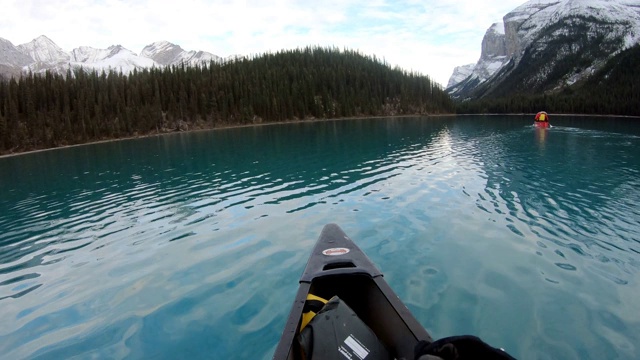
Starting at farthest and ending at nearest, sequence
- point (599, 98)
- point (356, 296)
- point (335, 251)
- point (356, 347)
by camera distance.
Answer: point (599, 98) → point (335, 251) → point (356, 296) → point (356, 347)

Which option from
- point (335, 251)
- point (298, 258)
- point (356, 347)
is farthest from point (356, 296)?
point (298, 258)

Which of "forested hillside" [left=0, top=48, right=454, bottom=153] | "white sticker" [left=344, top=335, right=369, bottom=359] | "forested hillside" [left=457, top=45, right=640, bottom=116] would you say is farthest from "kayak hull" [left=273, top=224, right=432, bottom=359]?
"forested hillside" [left=457, top=45, right=640, bottom=116]

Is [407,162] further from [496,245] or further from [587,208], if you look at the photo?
[496,245]

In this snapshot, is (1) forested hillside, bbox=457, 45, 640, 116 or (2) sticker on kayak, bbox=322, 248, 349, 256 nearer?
(2) sticker on kayak, bbox=322, 248, 349, 256

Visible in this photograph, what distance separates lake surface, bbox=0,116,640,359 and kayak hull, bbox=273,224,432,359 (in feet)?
7.74

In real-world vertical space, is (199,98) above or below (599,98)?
above

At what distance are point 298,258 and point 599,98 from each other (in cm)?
15600

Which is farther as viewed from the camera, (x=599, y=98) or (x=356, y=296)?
(x=599, y=98)

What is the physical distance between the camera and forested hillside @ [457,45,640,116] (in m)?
114

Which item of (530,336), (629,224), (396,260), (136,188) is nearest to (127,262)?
(396,260)

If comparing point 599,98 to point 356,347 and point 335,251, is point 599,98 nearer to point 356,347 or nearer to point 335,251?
point 335,251

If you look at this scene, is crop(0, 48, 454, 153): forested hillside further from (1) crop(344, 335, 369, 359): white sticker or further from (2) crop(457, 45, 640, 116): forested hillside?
(1) crop(344, 335, 369, 359): white sticker

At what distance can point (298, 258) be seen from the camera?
12625 millimetres

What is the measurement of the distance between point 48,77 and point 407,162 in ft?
445
